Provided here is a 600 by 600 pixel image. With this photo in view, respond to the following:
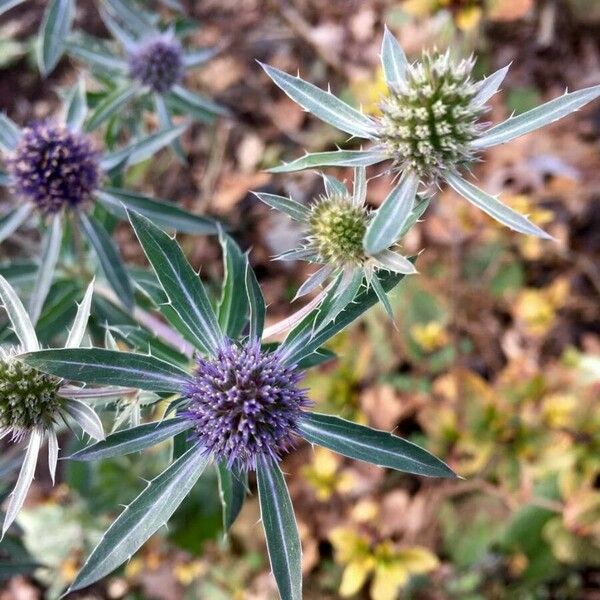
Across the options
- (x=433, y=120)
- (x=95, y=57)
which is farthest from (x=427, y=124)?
(x=95, y=57)

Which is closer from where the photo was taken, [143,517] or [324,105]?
[143,517]

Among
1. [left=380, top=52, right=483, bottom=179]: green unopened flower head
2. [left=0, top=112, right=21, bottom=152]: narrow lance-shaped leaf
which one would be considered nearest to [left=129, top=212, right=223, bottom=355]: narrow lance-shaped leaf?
[left=380, top=52, right=483, bottom=179]: green unopened flower head

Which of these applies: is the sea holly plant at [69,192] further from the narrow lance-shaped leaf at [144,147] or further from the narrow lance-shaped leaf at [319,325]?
the narrow lance-shaped leaf at [319,325]

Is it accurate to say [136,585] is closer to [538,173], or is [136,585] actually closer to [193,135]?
[193,135]

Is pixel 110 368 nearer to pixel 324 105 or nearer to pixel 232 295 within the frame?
pixel 232 295

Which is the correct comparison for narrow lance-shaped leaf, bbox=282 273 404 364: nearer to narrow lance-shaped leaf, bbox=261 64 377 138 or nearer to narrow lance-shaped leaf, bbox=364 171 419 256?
narrow lance-shaped leaf, bbox=364 171 419 256

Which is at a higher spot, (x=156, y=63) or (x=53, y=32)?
(x=156, y=63)

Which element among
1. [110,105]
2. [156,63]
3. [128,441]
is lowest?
[128,441]

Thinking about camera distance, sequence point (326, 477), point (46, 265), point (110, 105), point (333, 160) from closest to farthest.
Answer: point (333, 160) < point (46, 265) < point (110, 105) < point (326, 477)
